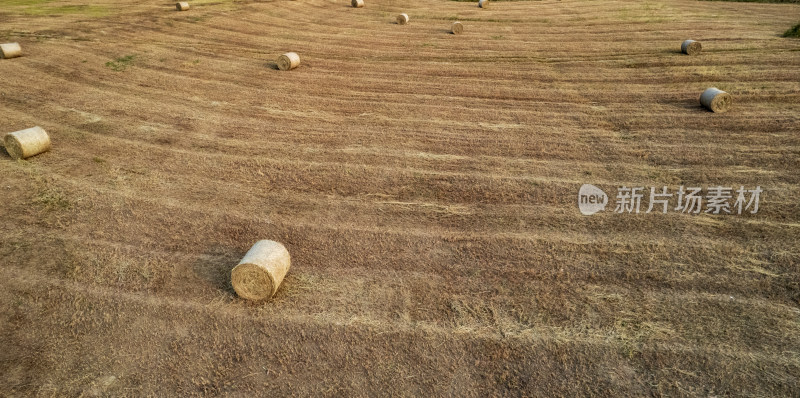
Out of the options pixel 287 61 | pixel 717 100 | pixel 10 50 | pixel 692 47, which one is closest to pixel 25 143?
pixel 287 61

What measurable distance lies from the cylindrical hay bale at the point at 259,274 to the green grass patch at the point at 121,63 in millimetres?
11852

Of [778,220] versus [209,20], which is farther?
[209,20]

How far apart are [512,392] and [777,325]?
11.8ft

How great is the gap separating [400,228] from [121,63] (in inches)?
511

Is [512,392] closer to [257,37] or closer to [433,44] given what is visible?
[433,44]

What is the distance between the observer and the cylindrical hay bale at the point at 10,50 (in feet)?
47.1

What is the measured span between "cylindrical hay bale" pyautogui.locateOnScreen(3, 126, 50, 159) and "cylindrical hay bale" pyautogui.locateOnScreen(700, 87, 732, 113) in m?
15.4

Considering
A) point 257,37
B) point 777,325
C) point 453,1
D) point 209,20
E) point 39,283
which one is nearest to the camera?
point 777,325

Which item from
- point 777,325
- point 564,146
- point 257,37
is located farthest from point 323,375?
point 257,37

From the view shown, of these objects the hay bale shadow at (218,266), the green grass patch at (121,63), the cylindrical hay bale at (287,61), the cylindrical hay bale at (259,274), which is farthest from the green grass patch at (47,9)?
the cylindrical hay bale at (259,274)

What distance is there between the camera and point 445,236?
7121 millimetres

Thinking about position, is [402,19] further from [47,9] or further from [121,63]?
[47,9]

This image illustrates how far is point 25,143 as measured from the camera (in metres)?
8.84

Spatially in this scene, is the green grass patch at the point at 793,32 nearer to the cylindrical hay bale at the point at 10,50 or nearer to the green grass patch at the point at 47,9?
the cylindrical hay bale at the point at 10,50
